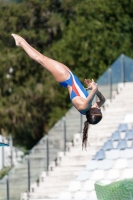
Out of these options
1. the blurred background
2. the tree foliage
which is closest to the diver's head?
the blurred background

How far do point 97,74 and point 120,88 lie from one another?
358 inches

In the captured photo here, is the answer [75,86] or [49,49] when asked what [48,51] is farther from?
[75,86]

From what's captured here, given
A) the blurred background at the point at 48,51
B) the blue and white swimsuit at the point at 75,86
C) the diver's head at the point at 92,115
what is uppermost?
the blurred background at the point at 48,51

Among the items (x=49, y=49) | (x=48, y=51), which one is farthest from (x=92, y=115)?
(x=49, y=49)

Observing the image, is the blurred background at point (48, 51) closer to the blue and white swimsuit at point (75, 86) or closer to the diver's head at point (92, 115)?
the diver's head at point (92, 115)

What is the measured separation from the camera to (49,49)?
38.5 metres

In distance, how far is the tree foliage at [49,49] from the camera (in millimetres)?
35125

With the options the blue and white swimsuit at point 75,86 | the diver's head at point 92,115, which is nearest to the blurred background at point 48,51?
the diver's head at point 92,115

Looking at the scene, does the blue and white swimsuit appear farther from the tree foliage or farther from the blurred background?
the tree foliage

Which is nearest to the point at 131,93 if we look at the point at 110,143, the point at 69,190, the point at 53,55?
the point at 110,143

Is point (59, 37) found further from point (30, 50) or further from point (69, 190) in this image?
point (30, 50)

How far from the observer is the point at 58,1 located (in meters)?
40.2

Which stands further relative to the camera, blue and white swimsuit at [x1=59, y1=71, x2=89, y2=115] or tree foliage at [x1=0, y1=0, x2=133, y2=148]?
tree foliage at [x1=0, y1=0, x2=133, y2=148]

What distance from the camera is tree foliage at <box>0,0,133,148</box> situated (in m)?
35.1
